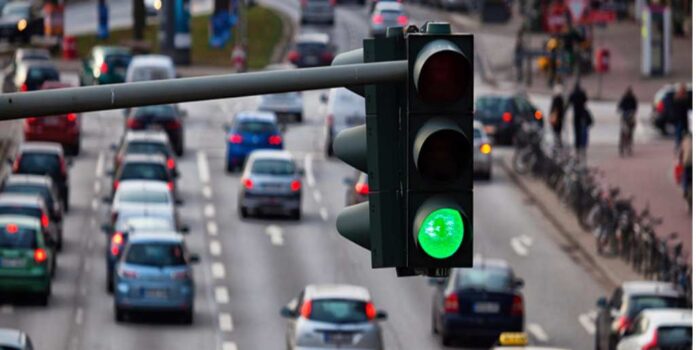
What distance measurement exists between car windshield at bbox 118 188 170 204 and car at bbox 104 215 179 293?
6.36 ft

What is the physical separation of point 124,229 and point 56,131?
18387mm

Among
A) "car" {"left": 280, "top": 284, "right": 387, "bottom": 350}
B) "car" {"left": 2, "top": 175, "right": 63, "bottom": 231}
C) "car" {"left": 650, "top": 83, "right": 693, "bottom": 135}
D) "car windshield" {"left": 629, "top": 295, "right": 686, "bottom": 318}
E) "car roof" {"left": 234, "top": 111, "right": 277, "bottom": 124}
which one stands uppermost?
"car" {"left": 280, "top": 284, "right": 387, "bottom": 350}

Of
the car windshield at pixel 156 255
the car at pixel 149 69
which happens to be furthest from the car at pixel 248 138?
the car windshield at pixel 156 255

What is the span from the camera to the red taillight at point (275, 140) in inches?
2245

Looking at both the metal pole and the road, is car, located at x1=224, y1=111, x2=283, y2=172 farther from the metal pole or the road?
the metal pole

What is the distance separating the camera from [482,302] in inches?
1378

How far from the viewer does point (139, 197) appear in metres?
44.4

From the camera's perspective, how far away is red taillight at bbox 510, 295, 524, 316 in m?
34.8

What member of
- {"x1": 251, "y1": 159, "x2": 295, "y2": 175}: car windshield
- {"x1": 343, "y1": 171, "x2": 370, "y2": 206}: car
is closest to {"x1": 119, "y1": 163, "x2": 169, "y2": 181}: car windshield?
{"x1": 251, "y1": 159, "x2": 295, "y2": 175}: car windshield

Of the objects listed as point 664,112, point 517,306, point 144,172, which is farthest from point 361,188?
point 664,112

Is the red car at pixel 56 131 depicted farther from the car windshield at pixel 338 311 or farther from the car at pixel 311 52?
the car windshield at pixel 338 311

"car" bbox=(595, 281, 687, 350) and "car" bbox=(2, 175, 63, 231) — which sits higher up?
"car" bbox=(595, 281, 687, 350)

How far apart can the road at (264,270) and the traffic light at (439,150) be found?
2727 centimetres

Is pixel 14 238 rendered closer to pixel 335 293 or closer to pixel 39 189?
pixel 39 189
